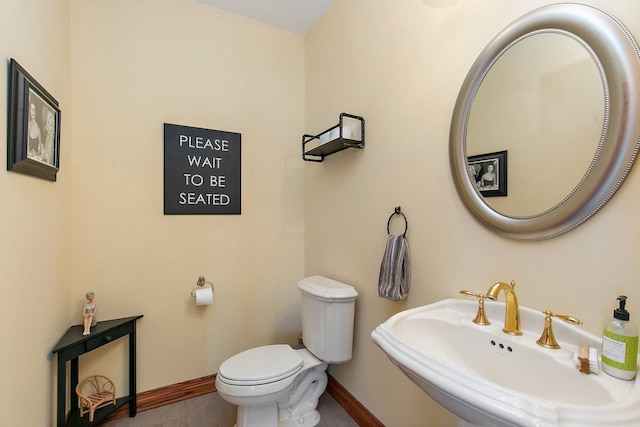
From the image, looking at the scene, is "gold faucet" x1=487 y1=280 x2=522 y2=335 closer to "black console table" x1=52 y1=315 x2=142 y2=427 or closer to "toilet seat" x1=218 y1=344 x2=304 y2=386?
"toilet seat" x1=218 y1=344 x2=304 y2=386

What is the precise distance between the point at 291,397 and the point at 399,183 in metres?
1.38

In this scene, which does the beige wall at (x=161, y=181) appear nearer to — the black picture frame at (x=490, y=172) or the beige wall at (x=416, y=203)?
the beige wall at (x=416, y=203)

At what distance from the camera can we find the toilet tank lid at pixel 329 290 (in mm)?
1613

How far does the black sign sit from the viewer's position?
1.87 m

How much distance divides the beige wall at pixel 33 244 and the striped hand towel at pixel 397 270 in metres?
1.45

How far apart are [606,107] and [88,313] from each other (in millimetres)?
2362

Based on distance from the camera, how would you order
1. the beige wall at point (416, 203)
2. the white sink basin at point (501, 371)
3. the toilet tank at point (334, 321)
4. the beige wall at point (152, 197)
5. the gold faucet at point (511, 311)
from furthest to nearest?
1. the toilet tank at point (334, 321)
2. the beige wall at point (152, 197)
3. the gold faucet at point (511, 311)
4. the beige wall at point (416, 203)
5. the white sink basin at point (501, 371)

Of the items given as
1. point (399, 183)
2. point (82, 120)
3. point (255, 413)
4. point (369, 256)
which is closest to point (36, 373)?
point (255, 413)

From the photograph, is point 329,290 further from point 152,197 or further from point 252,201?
point 152,197

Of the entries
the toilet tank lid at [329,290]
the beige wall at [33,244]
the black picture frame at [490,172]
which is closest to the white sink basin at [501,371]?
the black picture frame at [490,172]

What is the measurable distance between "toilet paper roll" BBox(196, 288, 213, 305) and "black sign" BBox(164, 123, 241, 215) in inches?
20.8

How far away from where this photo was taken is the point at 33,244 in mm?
1183

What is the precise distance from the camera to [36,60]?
1.21m

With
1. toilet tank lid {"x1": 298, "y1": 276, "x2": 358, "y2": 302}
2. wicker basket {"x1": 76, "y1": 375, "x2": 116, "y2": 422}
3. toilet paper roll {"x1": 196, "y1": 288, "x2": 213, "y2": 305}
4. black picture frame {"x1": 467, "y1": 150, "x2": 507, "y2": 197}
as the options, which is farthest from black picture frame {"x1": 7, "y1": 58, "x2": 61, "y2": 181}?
black picture frame {"x1": 467, "y1": 150, "x2": 507, "y2": 197}
